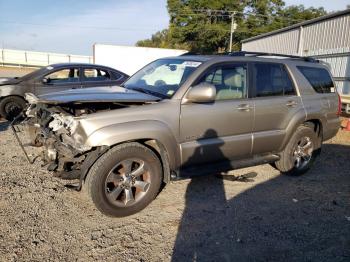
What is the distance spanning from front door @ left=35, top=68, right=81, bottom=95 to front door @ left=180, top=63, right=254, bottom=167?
522 centimetres

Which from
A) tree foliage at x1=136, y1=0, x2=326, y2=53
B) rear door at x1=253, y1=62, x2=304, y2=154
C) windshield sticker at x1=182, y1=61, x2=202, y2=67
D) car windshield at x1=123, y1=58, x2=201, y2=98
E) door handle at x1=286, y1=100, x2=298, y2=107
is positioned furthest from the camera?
tree foliage at x1=136, y1=0, x2=326, y2=53

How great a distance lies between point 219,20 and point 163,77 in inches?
1687

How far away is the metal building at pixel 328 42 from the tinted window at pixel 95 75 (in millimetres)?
7467

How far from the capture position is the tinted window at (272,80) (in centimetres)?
480

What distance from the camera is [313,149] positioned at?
562 cm

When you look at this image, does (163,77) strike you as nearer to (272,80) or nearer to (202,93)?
(202,93)

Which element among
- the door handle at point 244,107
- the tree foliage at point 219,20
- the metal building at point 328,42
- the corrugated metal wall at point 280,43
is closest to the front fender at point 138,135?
the door handle at point 244,107

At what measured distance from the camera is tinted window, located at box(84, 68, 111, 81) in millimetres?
8977

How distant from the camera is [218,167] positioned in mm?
4426

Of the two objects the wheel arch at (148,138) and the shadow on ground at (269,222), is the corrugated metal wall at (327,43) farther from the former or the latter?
the wheel arch at (148,138)

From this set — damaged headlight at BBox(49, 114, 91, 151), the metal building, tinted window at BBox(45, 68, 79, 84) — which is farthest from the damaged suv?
the metal building

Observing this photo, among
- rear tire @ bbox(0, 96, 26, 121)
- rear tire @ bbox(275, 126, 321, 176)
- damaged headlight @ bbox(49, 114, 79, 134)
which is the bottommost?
rear tire @ bbox(275, 126, 321, 176)

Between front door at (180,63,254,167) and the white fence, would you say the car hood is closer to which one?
front door at (180,63,254,167)

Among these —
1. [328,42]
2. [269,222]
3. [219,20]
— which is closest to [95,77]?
[269,222]
